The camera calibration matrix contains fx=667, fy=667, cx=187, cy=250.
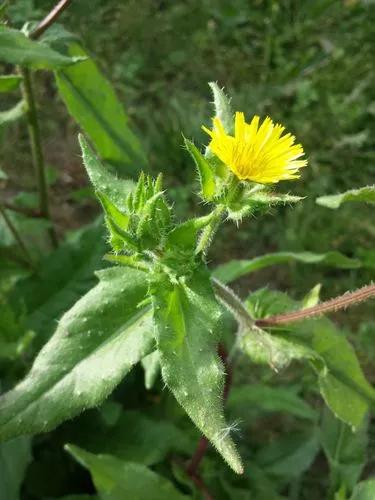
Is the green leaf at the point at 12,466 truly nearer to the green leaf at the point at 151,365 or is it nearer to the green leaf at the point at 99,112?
the green leaf at the point at 151,365

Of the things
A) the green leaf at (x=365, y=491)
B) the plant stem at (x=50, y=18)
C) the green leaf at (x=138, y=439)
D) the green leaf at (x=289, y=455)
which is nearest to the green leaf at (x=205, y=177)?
the plant stem at (x=50, y=18)

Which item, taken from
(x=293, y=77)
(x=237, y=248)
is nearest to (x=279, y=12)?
(x=293, y=77)

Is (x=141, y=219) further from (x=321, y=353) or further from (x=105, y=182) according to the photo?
(x=321, y=353)

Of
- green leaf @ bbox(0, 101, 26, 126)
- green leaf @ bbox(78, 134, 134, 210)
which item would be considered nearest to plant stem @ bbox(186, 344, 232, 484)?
green leaf @ bbox(78, 134, 134, 210)

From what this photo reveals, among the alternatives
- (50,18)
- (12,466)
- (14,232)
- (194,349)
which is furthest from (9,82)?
(12,466)

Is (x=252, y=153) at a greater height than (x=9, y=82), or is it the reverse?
(x=9, y=82)

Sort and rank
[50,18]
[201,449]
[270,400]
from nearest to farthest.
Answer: [50,18], [201,449], [270,400]
